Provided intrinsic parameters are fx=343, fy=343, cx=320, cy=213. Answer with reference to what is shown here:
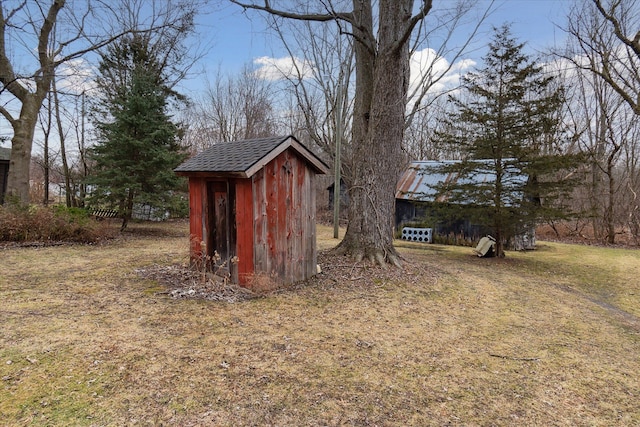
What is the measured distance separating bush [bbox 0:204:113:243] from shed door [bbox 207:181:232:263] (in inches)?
212

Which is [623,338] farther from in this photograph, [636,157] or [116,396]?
[636,157]

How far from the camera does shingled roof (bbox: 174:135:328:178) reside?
495 cm

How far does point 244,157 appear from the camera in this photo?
5305 millimetres

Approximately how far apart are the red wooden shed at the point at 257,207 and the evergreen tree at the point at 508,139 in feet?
16.0

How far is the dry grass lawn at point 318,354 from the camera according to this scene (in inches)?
100

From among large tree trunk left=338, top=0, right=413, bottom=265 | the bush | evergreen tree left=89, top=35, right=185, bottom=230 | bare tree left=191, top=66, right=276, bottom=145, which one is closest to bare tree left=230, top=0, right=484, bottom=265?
large tree trunk left=338, top=0, right=413, bottom=265

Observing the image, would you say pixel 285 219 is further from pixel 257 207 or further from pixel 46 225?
pixel 46 225

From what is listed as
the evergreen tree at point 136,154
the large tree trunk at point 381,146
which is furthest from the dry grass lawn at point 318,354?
the evergreen tree at point 136,154

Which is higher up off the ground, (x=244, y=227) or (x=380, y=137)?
(x=380, y=137)

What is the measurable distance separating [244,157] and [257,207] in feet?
2.71

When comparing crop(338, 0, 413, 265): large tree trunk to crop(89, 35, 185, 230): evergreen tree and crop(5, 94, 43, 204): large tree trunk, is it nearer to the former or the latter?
crop(89, 35, 185, 230): evergreen tree

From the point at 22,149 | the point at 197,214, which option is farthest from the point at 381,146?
the point at 22,149

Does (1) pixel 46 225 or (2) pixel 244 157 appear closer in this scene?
(2) pixel 244 157

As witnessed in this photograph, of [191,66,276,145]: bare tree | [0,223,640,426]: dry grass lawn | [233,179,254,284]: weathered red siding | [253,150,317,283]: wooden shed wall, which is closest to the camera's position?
[0,223,640,426]: dry grass lawn
